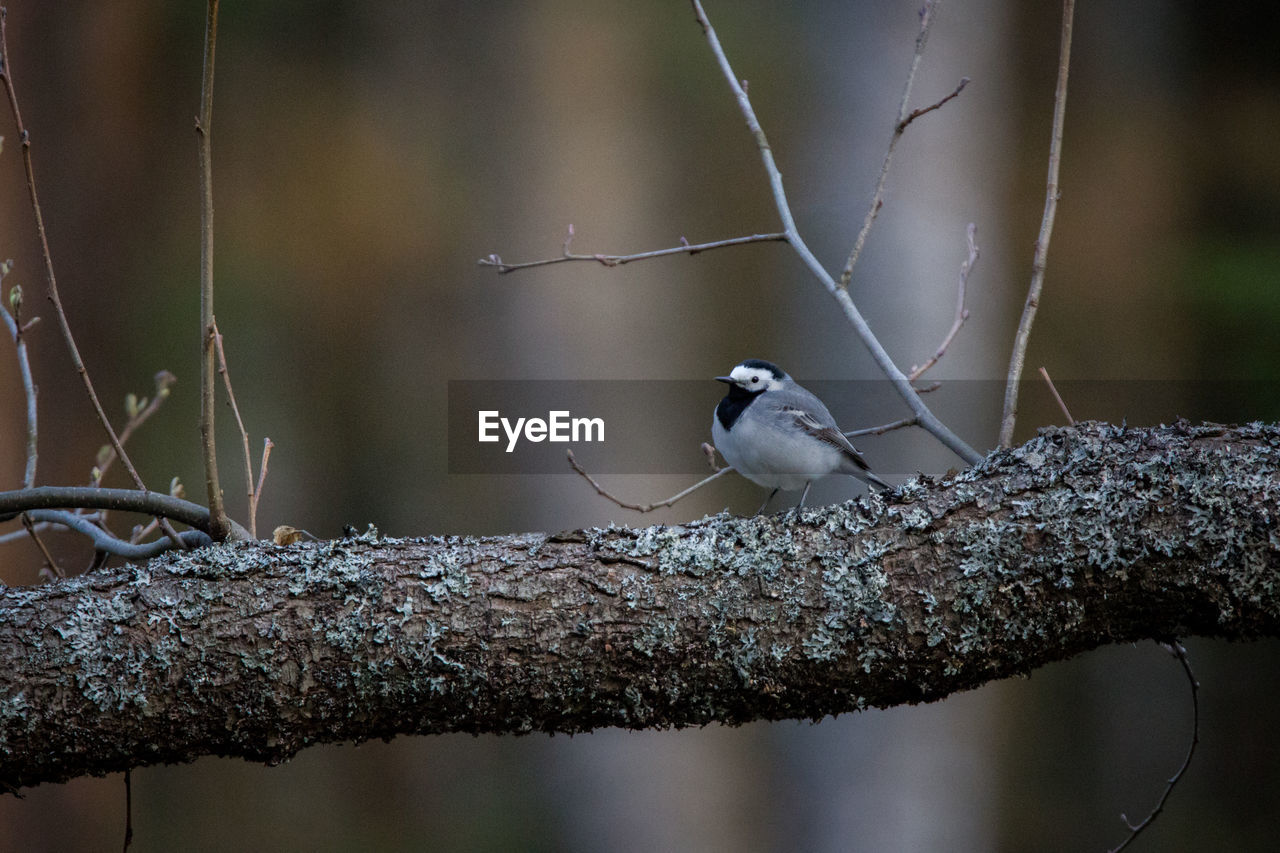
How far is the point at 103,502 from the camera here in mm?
1562

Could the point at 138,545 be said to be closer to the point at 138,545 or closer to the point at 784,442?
the point at 138,545

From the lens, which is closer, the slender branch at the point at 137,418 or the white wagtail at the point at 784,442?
the slender branch at the point at 137,418

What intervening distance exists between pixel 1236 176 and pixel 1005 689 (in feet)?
11.3

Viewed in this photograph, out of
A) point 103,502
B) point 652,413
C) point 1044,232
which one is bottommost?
point 103,502

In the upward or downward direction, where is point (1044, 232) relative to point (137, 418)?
upward

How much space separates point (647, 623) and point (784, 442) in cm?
90

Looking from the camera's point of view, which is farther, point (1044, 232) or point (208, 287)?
point (1044, 232)

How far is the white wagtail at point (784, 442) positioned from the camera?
2.21m

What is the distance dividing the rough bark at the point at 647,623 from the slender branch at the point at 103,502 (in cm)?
16

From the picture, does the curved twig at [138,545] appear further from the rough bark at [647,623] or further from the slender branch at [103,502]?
the rough bark at [647,623]

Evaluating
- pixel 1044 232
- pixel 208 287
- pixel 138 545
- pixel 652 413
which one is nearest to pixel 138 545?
pixel 138 545

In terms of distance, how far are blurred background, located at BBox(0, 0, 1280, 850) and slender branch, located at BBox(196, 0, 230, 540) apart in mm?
2717

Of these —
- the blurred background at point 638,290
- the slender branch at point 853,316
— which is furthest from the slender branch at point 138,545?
the blurred background at point 638,290

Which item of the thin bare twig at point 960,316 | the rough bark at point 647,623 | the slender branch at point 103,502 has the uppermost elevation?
the thin bare twig at point 960,316
